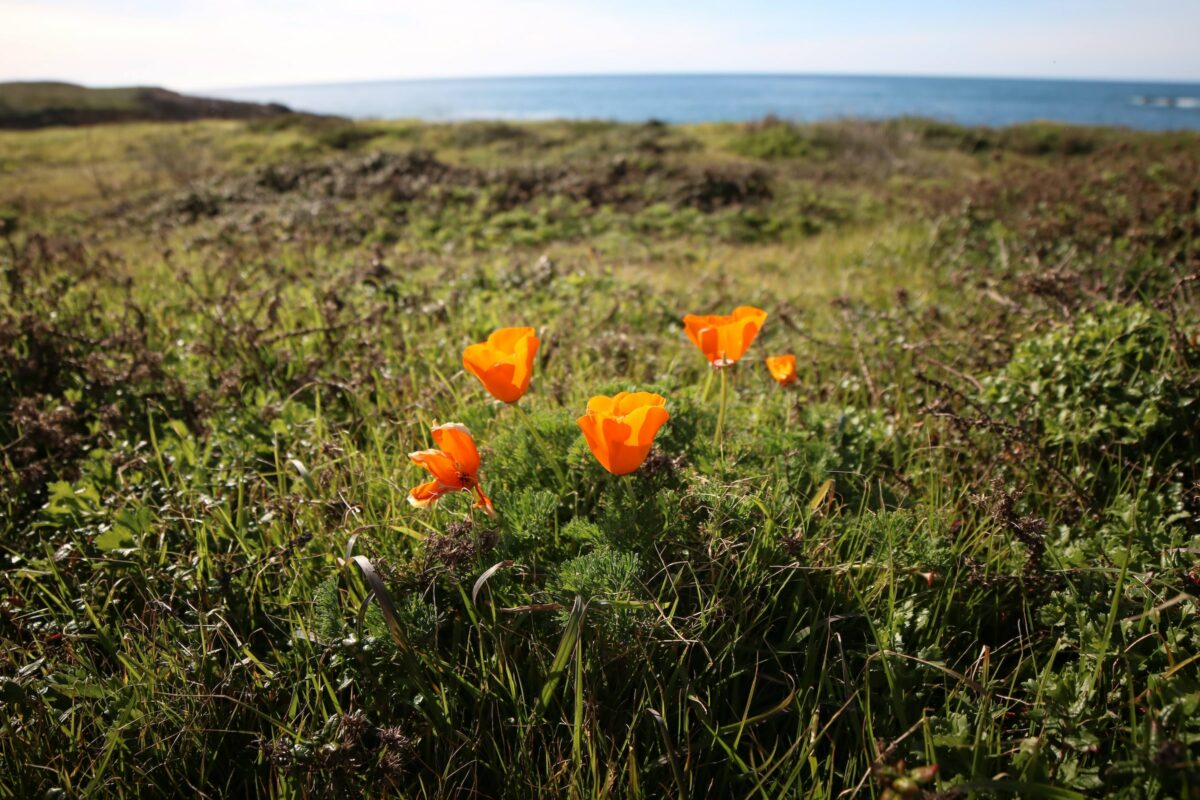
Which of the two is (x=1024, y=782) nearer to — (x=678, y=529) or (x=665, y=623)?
(x=665, y=623)

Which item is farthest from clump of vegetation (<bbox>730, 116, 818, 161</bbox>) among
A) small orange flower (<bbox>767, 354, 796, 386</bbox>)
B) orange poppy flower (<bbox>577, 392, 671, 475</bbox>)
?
orange poppy flower (<bbox>577, 392, 671, 475</bbox>)

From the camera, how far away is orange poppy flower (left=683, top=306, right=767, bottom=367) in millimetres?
1856

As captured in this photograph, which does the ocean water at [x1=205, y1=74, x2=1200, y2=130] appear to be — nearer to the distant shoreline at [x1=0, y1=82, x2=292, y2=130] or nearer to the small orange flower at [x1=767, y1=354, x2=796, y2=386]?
the distant shoreline at [x1=0, y1=82, x2=292, y2=130]

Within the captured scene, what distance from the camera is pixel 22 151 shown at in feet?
57.6

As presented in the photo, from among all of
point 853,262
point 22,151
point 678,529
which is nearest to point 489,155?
point 853,262

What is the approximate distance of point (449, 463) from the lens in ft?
5.39

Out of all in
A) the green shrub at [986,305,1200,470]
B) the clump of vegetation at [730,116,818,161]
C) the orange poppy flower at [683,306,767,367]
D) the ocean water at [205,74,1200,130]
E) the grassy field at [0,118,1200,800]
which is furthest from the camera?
the ocean water at [205,74,1200,130]

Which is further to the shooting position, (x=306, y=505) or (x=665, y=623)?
(x=306, y=505)

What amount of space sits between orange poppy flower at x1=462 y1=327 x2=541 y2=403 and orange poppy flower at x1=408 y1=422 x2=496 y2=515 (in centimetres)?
15

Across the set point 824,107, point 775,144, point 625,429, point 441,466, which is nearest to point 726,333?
point 625,429

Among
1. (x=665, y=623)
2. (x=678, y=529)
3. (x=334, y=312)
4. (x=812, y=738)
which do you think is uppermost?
(x=334, y=312)

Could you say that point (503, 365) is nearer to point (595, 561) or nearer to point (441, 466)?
point (441, 466)

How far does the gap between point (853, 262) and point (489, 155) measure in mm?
10796

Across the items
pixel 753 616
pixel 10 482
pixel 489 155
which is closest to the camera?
pixel 753 616
